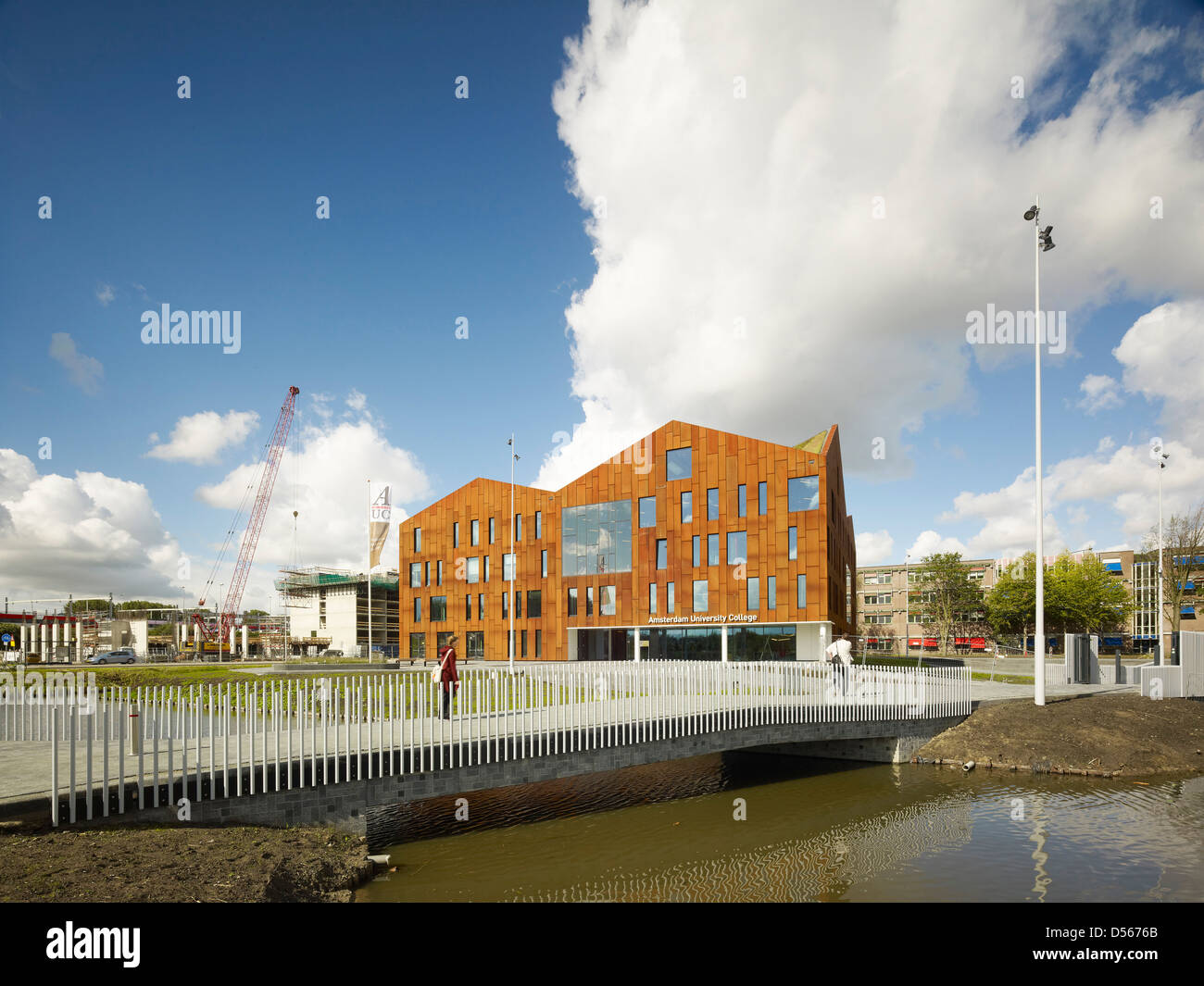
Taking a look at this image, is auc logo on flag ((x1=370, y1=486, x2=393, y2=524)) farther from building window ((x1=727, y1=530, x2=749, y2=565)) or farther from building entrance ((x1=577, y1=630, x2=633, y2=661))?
building window ((x1=727, y1=530, x2=749, y2=565))

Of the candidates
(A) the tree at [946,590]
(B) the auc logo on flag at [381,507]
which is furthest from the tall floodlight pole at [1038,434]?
(A) the tree at [946,590]

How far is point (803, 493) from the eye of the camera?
142 feet

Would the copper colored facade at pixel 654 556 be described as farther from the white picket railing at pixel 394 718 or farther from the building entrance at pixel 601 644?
the white picket railing at pixel 394 718

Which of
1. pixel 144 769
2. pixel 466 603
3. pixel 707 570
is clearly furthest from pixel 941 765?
pixel 466 603

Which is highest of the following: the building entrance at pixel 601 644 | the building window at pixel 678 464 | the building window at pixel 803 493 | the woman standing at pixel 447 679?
the building window at pixel 678 464

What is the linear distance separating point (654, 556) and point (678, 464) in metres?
6.38

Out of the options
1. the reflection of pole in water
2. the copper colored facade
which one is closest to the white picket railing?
the reflection of pole in water

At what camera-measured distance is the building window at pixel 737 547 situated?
4478 cm

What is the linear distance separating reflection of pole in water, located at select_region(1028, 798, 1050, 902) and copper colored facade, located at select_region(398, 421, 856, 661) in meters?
27.3

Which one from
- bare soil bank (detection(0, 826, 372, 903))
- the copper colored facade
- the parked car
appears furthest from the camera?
the parked car

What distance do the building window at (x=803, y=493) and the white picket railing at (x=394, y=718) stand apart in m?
22.1

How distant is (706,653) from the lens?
1825 inches

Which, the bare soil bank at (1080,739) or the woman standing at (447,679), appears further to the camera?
the bare soil bank at (1080,739)

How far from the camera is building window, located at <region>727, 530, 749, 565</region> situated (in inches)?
1763
